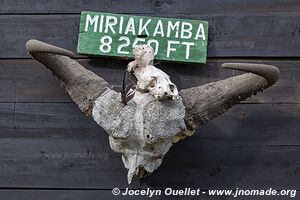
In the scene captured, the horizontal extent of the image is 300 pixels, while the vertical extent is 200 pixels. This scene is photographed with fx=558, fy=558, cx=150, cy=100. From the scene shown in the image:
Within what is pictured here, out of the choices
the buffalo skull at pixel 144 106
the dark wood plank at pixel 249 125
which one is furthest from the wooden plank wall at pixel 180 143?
the buffalo skull at pixel 144 106

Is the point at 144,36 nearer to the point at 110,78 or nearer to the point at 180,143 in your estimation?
the point at 110,78

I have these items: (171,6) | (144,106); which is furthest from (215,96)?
(171,6)

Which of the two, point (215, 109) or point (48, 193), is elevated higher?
point (215, 109)

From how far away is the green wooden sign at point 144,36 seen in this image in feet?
4.38

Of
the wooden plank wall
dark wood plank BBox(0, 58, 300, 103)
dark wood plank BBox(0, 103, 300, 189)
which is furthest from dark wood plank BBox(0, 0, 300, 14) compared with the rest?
dark wood plank BBox(0, 103, 300, 189)

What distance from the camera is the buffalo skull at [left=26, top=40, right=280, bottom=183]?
1.17 metres

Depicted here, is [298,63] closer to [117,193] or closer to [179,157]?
[179,157]

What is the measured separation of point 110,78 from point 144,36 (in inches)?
5.3

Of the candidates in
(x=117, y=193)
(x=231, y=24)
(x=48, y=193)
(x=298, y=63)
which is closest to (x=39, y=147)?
(x=48, y=193)

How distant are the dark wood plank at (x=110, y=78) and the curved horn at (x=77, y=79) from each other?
9 cm

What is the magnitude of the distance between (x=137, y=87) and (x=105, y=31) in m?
0.20

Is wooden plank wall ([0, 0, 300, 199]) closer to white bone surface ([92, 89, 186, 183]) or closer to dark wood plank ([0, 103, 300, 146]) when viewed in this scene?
dark wood plank ([0, 103, 300, 146])

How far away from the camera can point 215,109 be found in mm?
1235

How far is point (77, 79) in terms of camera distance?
127 cm
